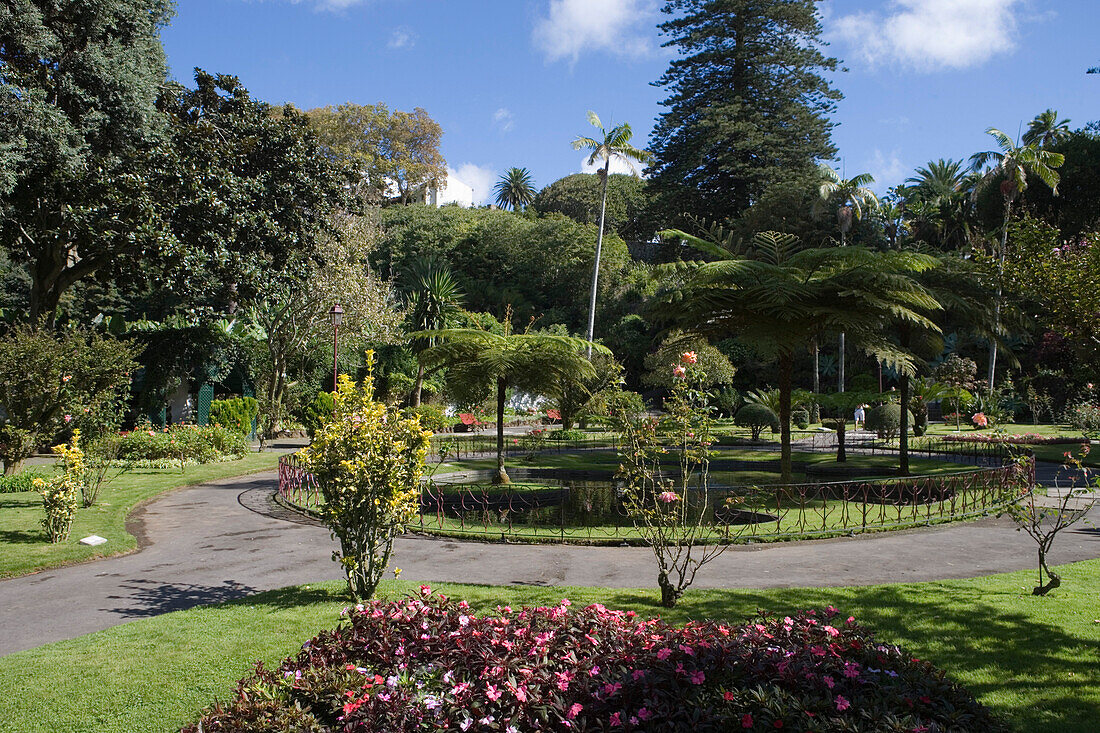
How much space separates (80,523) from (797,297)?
1342 centimetres

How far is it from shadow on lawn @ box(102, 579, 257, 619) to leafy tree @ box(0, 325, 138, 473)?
29.7 feet

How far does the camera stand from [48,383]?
15.7 m

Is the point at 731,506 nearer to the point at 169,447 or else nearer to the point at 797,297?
the point at 797,297

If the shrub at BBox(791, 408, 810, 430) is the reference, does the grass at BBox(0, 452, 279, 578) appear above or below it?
below

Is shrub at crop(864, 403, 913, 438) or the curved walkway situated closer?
the curved walkway

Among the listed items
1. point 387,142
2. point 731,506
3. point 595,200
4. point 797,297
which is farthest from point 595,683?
point 595,200

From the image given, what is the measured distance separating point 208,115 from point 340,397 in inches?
834

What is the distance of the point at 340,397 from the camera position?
701cm

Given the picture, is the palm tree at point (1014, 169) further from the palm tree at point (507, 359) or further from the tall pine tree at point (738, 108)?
the palm tree at point (507, 359)

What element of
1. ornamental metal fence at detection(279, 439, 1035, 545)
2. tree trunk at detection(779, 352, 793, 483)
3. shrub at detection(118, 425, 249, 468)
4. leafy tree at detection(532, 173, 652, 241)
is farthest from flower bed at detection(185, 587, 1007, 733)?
leafy tree at detection(532, 173, 652, 241)

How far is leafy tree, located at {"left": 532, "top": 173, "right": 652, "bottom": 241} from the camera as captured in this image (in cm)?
6462

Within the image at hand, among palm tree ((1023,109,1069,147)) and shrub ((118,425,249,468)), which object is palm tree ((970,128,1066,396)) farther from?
shrub ((118,425,249,468))

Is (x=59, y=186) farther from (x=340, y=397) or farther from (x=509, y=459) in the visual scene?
(x=340, y=397)

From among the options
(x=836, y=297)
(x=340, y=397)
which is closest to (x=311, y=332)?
(x=836, y=297)
